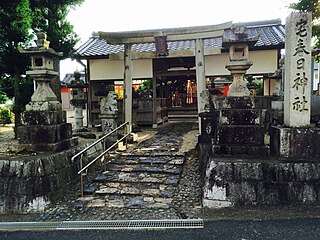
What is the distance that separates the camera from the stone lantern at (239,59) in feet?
17.2

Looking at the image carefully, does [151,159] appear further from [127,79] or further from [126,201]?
[127,79]

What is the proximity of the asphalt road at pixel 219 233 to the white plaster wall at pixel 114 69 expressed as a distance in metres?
9.68

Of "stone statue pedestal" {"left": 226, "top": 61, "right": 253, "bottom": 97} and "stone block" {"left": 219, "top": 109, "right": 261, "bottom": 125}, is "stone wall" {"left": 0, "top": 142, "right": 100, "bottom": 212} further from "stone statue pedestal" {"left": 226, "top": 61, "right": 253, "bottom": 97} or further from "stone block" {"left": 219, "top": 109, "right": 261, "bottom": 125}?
"stone statue pedestal" {"left": 226, "top": 61, "right": 253, "bottom": 97}

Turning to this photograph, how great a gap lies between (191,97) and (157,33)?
423 inches

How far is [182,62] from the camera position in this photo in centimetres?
1376

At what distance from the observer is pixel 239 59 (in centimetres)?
535

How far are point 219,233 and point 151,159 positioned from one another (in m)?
Result: 3.52

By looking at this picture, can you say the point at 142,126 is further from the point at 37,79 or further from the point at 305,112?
the point at 305,112

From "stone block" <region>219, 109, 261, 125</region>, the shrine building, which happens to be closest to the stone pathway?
"stone block" <region>219, 109, 261, 125</region>

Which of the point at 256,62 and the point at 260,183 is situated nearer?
the point at 260,183

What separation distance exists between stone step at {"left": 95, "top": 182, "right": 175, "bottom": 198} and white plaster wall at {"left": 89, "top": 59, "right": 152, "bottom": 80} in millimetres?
7974

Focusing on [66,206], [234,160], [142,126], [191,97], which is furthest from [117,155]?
→ [191,97]

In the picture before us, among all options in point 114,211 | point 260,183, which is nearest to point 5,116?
point 114,211

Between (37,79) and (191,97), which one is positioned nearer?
(37,79)
